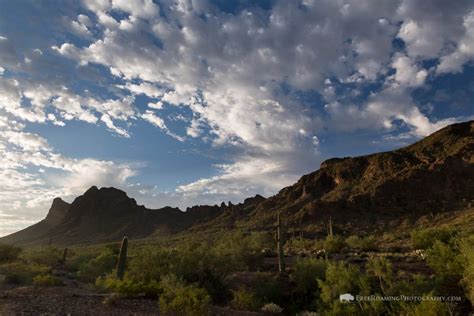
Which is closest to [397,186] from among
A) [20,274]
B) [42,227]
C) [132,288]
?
[20,274]

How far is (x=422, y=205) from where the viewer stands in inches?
2207

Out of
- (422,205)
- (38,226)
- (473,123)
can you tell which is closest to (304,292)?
(422,205)

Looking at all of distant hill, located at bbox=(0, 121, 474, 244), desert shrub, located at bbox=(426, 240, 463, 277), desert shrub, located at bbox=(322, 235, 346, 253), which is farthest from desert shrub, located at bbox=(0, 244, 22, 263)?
distant hill, located at bbox=(0, 121, 474, 244)

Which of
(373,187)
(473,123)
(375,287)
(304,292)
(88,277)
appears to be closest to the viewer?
(375,287)

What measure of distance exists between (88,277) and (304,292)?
52.3ft

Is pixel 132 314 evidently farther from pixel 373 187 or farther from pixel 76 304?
pixel 373 187

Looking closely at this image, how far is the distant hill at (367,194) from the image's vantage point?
5678cm

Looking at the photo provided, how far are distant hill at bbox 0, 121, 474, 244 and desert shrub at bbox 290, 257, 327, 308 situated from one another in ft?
130

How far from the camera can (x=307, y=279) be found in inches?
609

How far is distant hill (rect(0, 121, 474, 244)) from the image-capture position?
5678 centimetres

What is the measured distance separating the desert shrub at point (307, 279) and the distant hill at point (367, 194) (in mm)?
39585

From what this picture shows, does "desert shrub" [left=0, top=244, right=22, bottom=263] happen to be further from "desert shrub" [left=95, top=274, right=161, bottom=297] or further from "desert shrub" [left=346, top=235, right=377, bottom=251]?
"desert shrub" [left=346, top=235, right=377, bottom=251]

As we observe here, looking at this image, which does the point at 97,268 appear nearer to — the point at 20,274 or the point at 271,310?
the point at 20,274

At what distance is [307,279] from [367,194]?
4980 centimetres
